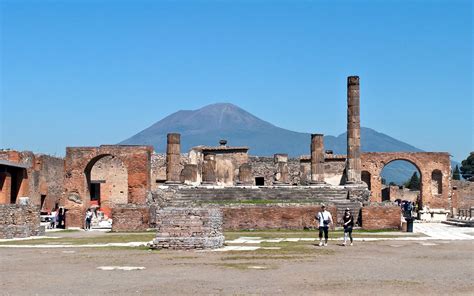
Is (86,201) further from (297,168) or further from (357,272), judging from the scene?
(357,272)

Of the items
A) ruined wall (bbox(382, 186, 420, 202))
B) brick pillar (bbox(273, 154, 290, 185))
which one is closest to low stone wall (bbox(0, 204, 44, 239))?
brick pillar (bbox(273, 154, 290, 185))

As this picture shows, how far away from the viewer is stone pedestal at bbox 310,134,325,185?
44938 millimetres

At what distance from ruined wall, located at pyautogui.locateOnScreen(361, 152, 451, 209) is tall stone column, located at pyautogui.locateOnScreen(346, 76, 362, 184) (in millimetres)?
17715

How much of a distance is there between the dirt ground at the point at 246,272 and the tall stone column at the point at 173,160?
20.7 meters

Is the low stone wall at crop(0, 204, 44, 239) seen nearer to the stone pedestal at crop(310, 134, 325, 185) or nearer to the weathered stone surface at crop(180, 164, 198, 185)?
the weathered stone surface at crop(180, 164, 198, 185)

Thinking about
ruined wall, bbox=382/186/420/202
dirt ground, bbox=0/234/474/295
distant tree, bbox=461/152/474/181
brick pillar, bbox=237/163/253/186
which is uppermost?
distant tree, bbox=461/152/474/181

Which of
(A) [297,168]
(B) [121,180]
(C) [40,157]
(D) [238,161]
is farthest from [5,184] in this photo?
(A) [297,168]

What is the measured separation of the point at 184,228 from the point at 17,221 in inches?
415

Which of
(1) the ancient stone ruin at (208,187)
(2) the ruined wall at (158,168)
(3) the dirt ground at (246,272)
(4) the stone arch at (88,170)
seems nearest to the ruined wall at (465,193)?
(1) the ancient stone ruin at (208,187)

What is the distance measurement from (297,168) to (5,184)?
25334mm

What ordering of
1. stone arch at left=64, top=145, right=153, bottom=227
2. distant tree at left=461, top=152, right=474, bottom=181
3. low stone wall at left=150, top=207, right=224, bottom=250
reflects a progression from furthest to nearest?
distant tree at left=461, top=152, right=474, bottom=181
stone arch at left=64, top=145, right=153, bottom=227
low stone wall at left=150, top=207, right=224, bottom=250

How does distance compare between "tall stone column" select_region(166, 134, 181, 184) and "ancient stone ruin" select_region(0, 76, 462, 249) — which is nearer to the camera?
"ancient stone ruin" select_region(0, 76, 462, 249)

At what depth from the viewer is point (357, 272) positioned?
16.8 metres

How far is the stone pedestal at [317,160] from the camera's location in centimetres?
4494
